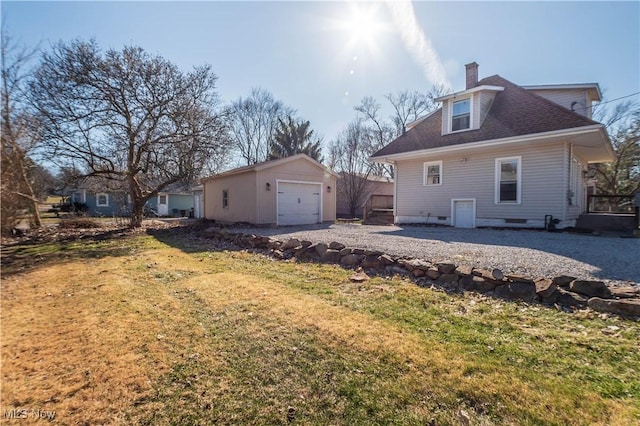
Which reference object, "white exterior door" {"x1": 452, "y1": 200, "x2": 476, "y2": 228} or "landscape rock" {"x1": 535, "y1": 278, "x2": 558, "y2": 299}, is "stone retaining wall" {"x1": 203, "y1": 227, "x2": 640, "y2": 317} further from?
"white exterior door" {"x1": 452, "y1": 200, "x2": 476, "y2": 228}

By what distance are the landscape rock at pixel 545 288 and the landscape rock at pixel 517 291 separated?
0.18 ft

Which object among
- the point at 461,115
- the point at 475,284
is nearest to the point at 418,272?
the point at 475,284

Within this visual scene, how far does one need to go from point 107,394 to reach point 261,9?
9.85 m

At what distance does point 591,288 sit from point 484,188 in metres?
8.28

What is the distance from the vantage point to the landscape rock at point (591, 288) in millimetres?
3457

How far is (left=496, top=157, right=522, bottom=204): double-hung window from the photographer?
404 inches

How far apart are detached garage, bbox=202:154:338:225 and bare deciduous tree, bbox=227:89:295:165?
49.0ft

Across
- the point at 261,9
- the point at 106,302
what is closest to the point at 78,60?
the point at 261,9

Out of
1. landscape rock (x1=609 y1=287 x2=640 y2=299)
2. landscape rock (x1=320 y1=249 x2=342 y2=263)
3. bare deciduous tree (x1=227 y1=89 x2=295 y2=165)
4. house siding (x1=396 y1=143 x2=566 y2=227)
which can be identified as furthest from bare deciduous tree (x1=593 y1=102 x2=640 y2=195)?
bare deciduous tree (x1=227 y1=89 x2=295 y2=165)

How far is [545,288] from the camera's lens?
3701 mm

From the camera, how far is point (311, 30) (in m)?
8.85

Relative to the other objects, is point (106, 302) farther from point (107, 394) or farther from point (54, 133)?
point (54, 133)

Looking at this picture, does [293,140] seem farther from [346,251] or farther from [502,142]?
[346,251]

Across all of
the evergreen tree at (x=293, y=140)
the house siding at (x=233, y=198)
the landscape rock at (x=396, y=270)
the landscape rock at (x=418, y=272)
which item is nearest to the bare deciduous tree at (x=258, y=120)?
the evergreen tree at (x=293, y=140)
